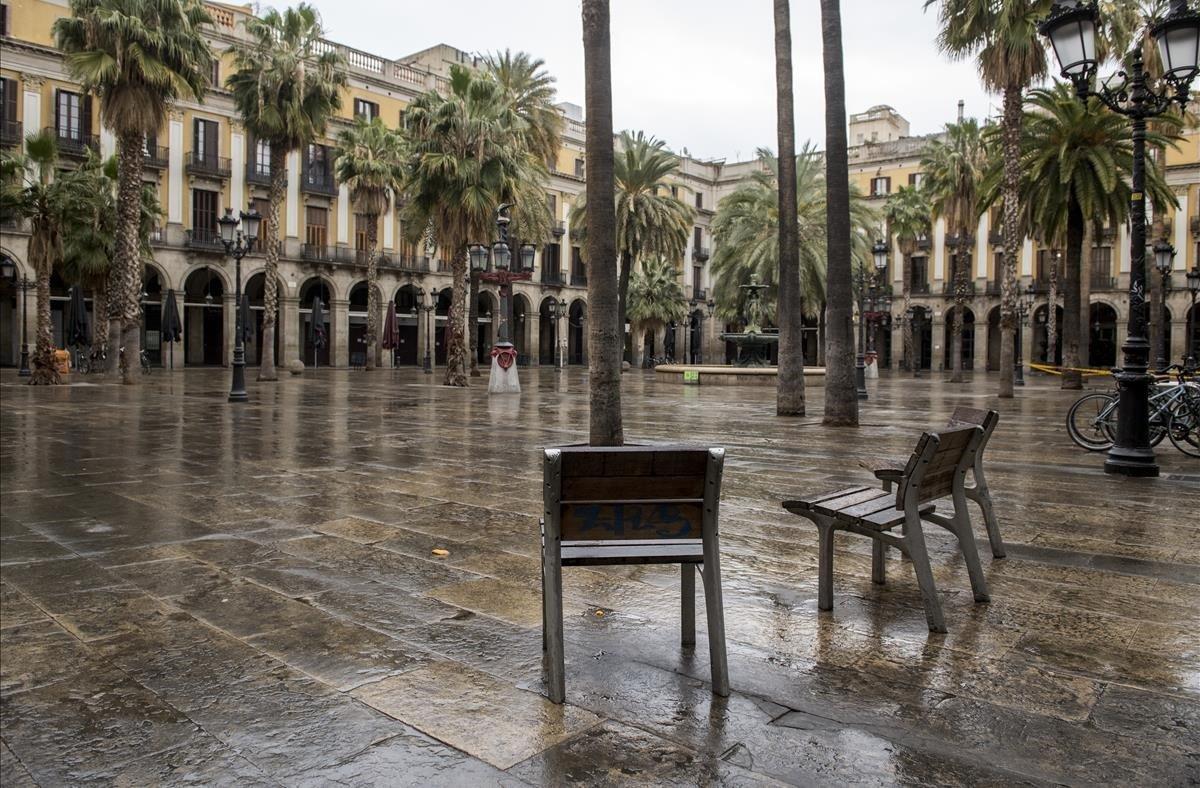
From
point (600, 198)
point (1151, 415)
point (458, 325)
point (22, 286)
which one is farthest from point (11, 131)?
point (1151, 415)

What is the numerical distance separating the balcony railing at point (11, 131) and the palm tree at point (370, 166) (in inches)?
473

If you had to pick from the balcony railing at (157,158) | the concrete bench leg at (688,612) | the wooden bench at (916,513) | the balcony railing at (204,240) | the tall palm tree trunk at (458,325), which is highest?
the balcony railing at (157,158)

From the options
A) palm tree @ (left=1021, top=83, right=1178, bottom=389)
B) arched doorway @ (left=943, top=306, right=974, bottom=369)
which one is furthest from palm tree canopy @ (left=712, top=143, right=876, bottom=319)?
arched doorway @ (left=943, top=306, right=974, bottom=369)

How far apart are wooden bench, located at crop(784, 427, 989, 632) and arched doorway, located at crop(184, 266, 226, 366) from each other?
4342cm

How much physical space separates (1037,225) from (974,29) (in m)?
5.72

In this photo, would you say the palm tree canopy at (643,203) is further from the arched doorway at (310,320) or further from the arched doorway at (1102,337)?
the arched doorway at (1102,337)

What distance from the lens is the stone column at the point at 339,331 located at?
45.9 meters

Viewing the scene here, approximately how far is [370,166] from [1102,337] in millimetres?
42442

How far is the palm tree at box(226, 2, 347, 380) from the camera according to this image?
29484 mm

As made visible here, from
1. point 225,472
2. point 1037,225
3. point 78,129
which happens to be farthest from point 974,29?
point 78,129

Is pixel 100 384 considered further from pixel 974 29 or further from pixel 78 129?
pixel 974 29

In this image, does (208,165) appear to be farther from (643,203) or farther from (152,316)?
(643,203)

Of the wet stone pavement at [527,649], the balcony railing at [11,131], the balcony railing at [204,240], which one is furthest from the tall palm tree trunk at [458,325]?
the balcony railing at [11,131]

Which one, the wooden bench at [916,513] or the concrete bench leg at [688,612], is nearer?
the concrete bench leg at [688,612]
